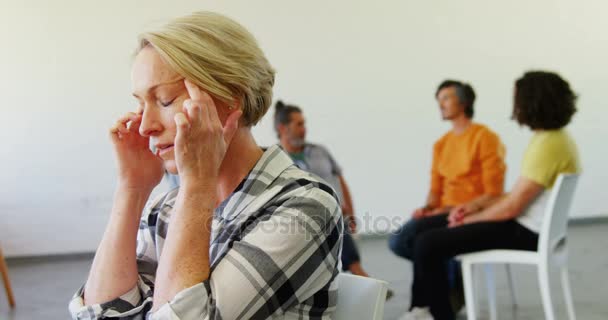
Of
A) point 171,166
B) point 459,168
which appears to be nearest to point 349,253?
point 459,168

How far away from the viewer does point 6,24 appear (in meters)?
5.27

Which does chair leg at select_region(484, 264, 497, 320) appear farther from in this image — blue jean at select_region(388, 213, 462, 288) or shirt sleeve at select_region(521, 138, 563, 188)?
shirt sleeve at select_region(521, 138, 563, 188)

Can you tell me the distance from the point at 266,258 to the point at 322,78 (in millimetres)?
4612

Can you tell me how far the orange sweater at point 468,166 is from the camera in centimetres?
311

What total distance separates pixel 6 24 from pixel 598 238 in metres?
5.11

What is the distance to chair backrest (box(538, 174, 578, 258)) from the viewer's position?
8.14 feet

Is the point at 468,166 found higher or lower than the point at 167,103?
lower

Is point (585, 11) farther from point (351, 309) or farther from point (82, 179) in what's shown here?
point (351, 309)

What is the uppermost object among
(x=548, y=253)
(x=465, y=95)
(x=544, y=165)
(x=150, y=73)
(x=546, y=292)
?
(x=150, y=73)

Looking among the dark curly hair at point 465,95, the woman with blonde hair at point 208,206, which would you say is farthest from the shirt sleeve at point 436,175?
the woman with blonde hair at point 208,206

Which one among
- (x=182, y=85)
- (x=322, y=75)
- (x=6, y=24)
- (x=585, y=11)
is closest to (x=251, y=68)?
(x=182, y=85)

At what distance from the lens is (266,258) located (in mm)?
954

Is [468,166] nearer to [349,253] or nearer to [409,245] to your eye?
[409,245]

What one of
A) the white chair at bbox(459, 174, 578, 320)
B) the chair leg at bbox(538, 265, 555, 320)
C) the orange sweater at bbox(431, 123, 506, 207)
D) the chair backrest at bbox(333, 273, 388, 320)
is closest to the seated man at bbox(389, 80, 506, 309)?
the orange sweater at bbox(431, 123, 506, 207)
